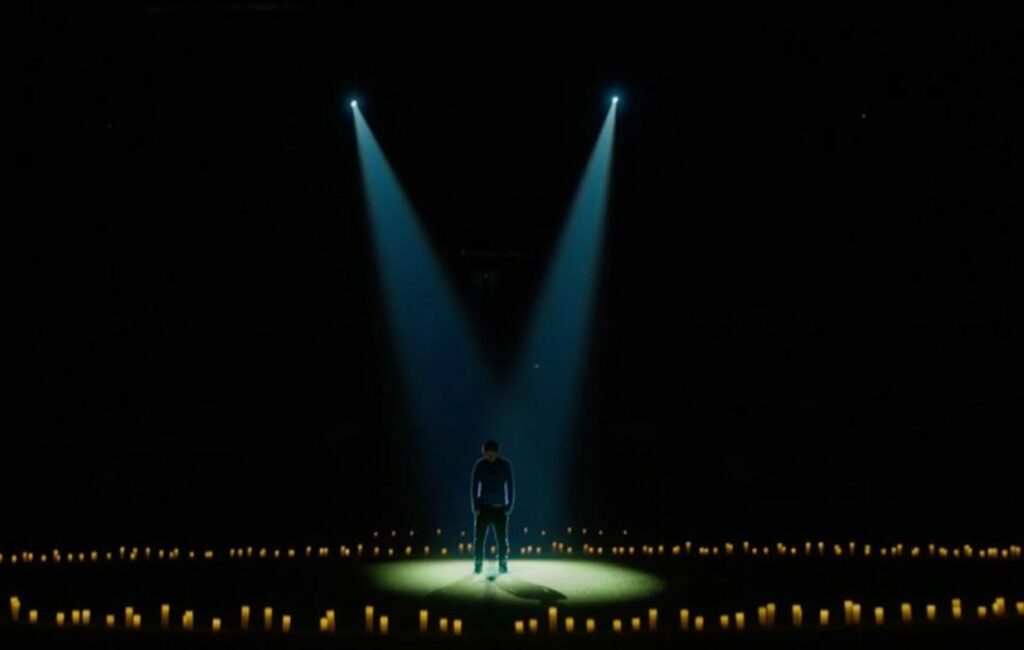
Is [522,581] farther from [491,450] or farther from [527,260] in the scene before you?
[527,260]

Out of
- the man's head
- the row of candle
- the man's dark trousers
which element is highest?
the man's head

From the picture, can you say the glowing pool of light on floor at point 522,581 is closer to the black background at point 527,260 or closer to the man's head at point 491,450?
the man's head at point 491,450

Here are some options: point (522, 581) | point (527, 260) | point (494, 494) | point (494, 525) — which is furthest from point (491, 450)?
point (527, 260)

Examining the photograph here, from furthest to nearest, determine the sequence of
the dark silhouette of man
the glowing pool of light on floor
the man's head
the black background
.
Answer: the black background < the dark silhouette of man < the man's head < the glowing pool of light on floor

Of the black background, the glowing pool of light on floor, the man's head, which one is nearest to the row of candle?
the glowing pool of light on floor

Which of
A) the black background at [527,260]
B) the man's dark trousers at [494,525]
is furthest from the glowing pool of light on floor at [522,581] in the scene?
the black background at [527,260]

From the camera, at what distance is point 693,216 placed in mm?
14523

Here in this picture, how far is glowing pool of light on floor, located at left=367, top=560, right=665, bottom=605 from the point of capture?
798 cm

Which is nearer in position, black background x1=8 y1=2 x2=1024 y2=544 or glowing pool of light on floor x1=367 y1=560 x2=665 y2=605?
glowing pool of light on floor x1=367 y1=560 x2=665 y2=605

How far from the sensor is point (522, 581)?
8922mm

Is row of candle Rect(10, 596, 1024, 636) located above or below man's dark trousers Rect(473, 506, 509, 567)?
below

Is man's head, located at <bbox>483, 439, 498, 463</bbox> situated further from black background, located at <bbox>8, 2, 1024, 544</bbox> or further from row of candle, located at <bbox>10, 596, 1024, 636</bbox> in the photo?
black background, located at <bbox>8, 2, 1024, 544</bbox>

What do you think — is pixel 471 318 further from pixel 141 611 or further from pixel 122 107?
pixel 141 611

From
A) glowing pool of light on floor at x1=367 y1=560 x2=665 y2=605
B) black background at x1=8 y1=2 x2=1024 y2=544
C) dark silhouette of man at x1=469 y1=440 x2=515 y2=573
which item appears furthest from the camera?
black background at x1=8 y1=2 x2=1024 y2=544
